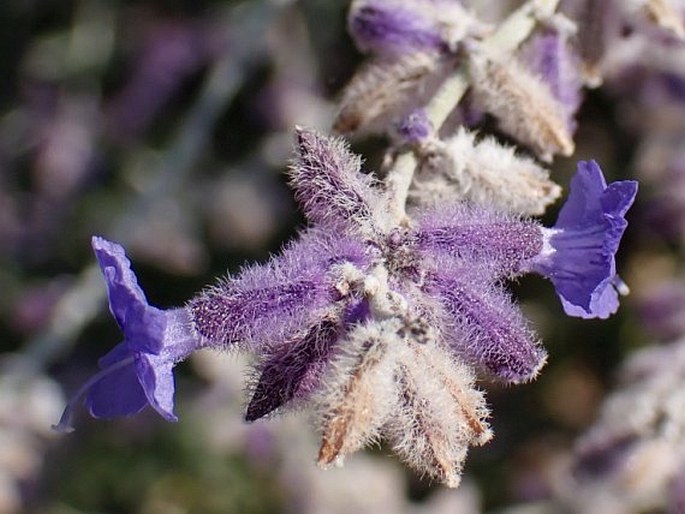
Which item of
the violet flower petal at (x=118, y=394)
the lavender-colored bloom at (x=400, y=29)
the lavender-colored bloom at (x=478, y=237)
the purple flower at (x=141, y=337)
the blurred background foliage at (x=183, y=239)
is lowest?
the blurred background foliage at (x=183, y=239)

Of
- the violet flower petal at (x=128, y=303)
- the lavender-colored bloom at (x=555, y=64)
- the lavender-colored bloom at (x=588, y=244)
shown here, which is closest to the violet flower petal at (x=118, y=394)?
the violet flower petal at (x=128, y=303)

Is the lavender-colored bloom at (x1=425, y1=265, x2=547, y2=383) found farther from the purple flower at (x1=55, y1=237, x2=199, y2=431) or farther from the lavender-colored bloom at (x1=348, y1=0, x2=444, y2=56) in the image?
the lavender-colored bloom at (x1=348, y1=0, x2=444, y2=56)

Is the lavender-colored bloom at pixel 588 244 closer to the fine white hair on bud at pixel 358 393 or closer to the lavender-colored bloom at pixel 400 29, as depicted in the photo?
the fine white hair on bud at pixel 358 393

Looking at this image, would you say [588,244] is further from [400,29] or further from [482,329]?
[400,29]

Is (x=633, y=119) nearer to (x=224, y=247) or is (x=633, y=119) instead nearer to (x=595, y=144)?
(x=595, y=144)

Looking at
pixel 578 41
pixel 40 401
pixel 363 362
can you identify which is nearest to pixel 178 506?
pixel 40 401

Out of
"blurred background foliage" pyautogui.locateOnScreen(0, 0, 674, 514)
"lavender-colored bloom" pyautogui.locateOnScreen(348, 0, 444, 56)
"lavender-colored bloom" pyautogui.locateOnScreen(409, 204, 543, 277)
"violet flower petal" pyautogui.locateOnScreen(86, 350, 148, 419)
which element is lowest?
"blurred background foliage" pyautogui.locateOnScreen(0, 0, 674, 514)

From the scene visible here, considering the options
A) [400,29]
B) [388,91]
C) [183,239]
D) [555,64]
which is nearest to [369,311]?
[388,91]

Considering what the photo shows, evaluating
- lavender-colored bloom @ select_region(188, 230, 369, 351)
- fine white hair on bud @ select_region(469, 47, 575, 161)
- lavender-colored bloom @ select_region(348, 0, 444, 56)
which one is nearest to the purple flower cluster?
lavender-colored bloom @ select_region(188, 230, 369, 351)
